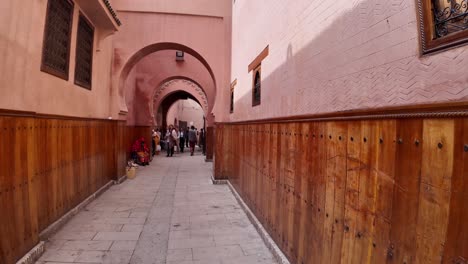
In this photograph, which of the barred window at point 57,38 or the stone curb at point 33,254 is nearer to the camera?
the stone curb at point 33,254

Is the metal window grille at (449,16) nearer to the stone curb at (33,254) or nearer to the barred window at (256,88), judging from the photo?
the stone curb at (33,254)

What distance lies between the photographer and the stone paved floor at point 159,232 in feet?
13.2

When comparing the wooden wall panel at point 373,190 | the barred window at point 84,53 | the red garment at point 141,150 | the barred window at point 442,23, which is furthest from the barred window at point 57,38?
the red garment at point 141,150

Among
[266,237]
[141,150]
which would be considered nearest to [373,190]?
[266,237]

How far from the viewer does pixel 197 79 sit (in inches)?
631

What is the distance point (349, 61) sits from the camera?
283 centimetres

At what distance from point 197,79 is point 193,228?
11651mm

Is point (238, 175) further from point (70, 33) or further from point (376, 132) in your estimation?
point (376, 132)

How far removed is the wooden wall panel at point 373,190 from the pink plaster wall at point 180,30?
6.53 m

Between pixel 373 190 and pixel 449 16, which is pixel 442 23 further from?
pixel 373 190

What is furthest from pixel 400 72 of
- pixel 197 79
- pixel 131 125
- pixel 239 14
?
pixel 197 79

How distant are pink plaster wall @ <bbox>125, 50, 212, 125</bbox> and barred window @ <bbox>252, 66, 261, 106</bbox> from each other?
8468 millimetres

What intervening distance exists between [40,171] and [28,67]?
1.52 m

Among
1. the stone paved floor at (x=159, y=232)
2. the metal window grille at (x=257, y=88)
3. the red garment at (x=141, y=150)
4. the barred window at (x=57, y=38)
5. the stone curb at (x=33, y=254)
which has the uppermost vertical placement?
the barred window at (x=57, y=38)
